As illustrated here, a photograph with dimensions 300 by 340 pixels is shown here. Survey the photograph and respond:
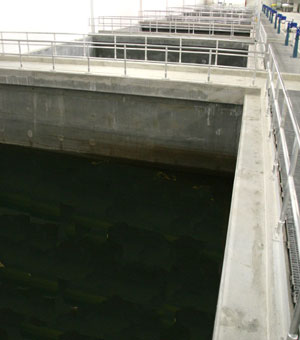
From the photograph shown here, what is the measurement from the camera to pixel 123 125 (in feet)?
38.7

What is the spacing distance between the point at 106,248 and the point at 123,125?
422 cm

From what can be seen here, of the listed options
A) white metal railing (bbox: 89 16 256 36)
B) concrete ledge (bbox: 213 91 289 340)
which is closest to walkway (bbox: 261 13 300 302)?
concrete ledge (bbox: 213 91 289 340)

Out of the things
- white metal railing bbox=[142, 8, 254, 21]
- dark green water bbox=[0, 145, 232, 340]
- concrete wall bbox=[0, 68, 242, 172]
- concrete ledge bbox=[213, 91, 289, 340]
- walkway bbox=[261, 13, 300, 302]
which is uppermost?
white metal railing bbox=[142, 8, 254, 21]

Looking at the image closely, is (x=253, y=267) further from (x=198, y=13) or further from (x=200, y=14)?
(x=198, y=13)

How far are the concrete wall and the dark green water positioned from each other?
451 mm

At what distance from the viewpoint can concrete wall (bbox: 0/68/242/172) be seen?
10914mm

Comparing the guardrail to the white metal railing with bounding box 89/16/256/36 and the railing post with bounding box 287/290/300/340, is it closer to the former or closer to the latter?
the white metal railing with bounding box 89/16/256/36

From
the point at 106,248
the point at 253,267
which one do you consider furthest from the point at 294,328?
the point at 106,248

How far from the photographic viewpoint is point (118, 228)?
31.4 ft

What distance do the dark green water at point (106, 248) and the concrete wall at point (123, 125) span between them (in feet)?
1.48

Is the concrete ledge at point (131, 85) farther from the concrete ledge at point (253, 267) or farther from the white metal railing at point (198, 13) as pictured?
the white metal railing at point (198, 13)

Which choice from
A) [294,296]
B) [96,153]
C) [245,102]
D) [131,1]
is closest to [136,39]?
[131,1]

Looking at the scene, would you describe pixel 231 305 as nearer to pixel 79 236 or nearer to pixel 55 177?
pixel 79 236

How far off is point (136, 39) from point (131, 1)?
7126mm
